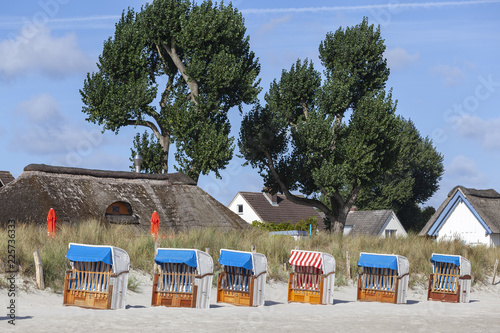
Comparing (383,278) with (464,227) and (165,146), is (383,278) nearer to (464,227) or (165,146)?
(464,227)

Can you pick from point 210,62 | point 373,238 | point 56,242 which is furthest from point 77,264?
point 210,62

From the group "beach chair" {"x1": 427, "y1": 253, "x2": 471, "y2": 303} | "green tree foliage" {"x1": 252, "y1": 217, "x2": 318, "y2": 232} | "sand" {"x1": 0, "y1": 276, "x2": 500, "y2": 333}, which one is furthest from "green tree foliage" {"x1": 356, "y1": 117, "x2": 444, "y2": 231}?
"sand" {"x1": 0, "y1": 276, "x2": 500, "y2": 333}

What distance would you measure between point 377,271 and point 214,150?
767 inches

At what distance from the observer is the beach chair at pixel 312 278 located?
848 inches

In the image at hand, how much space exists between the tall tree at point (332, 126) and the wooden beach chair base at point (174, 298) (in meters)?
25.3

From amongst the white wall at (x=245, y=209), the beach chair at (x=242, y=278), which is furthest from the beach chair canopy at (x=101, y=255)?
the white wall at (x=245, y=209)

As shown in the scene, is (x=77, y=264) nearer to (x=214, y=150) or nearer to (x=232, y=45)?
(x=214, y=150)

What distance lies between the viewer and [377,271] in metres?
23.4

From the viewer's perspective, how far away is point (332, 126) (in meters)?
45.3

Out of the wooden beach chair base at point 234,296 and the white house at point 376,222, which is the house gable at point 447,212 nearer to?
the white house at point 376,222

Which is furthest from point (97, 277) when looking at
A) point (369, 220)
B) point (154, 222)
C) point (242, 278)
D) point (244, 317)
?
point (369, 220)

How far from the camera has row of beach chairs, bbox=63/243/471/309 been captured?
58.5ft

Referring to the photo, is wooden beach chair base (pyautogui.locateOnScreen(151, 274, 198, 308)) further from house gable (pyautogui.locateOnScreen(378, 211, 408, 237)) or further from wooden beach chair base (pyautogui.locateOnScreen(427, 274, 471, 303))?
house gable (pyautogui.locateOnScreen(378, 211, 408, 237))

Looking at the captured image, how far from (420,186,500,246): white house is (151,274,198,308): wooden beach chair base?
2792cm
